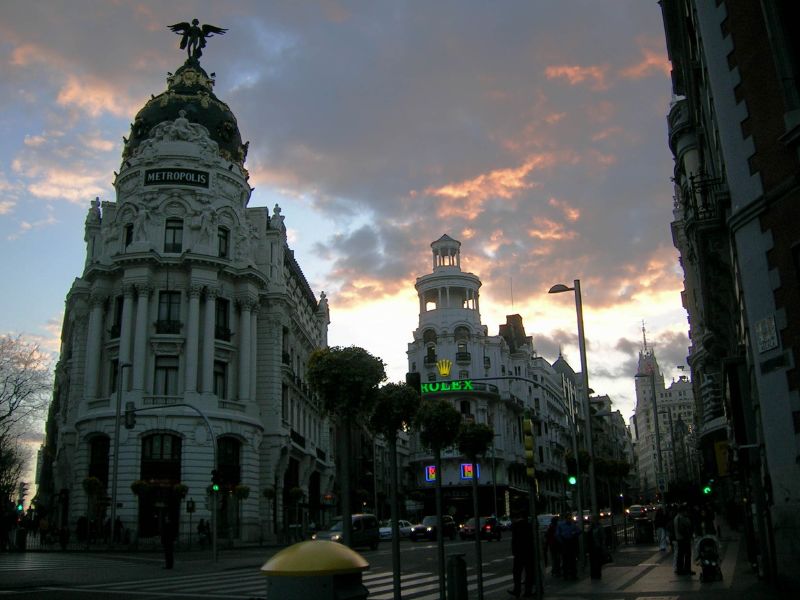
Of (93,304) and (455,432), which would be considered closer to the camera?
(455,432)

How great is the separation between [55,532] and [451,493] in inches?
1809

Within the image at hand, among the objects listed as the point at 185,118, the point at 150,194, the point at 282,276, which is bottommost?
the point at 282,276

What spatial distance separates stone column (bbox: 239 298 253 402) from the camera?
168 feet

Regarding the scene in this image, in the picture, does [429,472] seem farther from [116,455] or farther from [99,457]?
[116,455]

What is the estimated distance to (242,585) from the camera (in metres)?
20.5

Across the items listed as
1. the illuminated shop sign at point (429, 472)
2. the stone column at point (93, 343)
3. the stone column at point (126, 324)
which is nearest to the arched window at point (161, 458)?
the stone column at point (93, 343)

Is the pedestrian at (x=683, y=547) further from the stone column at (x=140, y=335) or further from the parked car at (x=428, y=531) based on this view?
the stone column at (x=140, y=335)

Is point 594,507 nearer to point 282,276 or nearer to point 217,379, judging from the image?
point 217,379

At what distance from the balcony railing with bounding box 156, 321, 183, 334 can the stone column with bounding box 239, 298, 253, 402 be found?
4.45 m

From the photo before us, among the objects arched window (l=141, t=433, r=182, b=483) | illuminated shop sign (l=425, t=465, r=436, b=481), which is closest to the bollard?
arched window (l=141, t=433, r=182, b=483)

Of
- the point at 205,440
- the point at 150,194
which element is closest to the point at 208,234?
the point at 150,194

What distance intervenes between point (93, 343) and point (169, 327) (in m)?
5.27

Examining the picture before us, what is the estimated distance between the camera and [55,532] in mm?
48750

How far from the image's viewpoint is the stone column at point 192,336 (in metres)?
48.3
